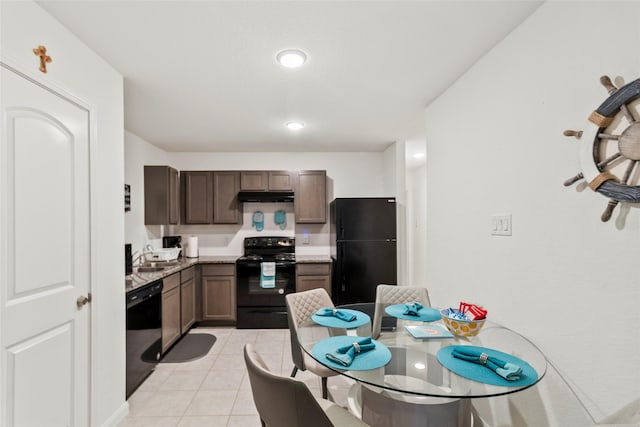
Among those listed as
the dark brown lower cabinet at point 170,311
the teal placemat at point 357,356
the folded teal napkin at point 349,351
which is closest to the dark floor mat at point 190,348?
the dark brown lower cabinet at point 170,311

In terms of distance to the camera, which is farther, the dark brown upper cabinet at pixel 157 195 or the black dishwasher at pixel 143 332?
the dark brown upper cabinet at pixel 157 195

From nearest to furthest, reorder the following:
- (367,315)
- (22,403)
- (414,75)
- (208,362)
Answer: (22,403) → (367,315) → (414,75) → (208,362)

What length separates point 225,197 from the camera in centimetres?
427

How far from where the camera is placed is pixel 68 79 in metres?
1.63

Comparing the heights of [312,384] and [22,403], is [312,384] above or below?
below

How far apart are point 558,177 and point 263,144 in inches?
137

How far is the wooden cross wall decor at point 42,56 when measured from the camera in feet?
4.71

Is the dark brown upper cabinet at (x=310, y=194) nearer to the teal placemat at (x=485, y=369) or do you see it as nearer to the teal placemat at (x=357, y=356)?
the teal placemat at (x=357, y=356)

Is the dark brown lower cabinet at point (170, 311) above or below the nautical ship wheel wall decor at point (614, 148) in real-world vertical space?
below

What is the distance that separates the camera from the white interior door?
131 centimetres

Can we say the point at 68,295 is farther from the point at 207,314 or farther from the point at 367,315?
the point at 207,314

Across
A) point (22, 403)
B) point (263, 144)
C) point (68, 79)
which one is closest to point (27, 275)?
point (22, 403)

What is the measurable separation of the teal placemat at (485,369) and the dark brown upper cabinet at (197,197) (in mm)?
3727

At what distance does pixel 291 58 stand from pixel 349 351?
1790 millimetres
